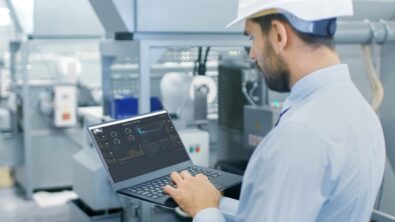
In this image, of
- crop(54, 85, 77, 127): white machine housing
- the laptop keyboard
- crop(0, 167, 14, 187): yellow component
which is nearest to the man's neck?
the laptop keyboard

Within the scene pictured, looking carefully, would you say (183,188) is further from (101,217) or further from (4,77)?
(4,77)

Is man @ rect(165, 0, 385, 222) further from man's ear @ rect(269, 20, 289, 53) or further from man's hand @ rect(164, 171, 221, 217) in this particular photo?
man's hand @ rect(164, 171, 221, 217)

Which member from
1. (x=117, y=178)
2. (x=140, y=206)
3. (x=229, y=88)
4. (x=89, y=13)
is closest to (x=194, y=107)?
(x=229, y=88)

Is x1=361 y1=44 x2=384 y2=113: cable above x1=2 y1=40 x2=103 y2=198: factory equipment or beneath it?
above

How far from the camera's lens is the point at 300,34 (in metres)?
0.92

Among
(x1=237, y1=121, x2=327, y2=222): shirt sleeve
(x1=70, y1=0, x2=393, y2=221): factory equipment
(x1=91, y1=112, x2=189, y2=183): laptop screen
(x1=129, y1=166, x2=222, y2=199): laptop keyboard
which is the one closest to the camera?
(x1=237, y1=121, x2=327, y2=222): shirt sleeve

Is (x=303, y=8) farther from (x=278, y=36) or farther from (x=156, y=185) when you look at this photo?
(x=156, y=185)

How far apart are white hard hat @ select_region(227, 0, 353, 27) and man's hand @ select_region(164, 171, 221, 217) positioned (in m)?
0.40

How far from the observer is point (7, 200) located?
156 inches

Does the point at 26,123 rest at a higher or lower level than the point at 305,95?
lower

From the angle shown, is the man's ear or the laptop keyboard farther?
the laptop keyboard

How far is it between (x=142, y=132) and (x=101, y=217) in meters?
0.77

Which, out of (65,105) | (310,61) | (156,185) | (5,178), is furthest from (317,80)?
(5,178)

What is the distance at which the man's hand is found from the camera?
112 cm
